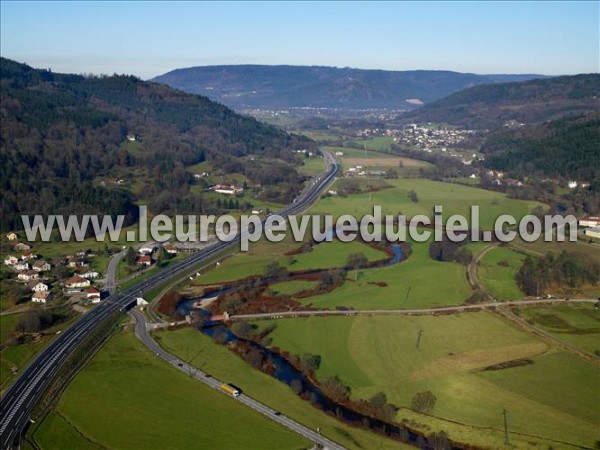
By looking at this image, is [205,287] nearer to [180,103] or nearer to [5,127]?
[5,127]

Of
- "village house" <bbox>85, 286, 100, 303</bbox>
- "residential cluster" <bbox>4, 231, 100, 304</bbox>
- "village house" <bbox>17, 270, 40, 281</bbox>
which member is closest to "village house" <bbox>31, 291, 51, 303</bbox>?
"residential cluster" <bbox>4, 231, 100, 304</bbox>

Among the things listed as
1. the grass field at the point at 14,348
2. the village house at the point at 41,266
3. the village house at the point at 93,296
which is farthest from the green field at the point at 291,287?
the village house at the point at 41,266

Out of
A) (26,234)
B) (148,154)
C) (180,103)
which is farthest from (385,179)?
(180,103)

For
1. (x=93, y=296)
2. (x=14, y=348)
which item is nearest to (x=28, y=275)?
(x=93, y=296)

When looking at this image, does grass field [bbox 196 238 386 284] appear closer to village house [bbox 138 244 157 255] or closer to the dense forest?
village house [bbox 138 244 157 255]

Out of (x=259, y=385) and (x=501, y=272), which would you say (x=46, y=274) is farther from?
(x=501, y=272)

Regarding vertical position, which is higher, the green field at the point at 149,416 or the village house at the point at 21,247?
the village house at the point at 21,247

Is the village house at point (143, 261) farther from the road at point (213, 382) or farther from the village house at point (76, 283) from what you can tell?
the road at point (213, 382)
